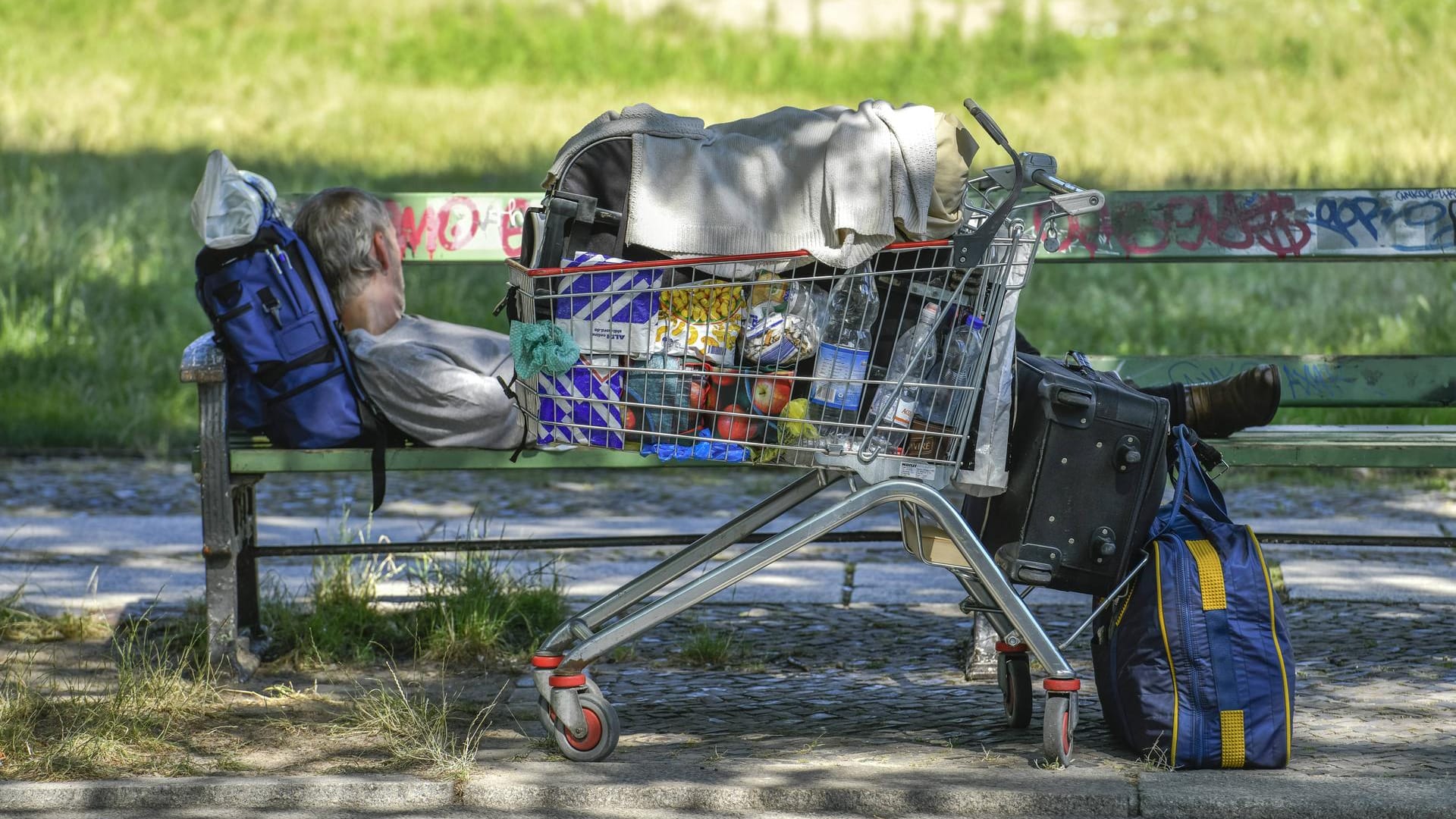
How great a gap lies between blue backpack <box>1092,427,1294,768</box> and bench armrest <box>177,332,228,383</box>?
92.2 inches

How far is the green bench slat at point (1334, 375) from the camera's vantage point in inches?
193

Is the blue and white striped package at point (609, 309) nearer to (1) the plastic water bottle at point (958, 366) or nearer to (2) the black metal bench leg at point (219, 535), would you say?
(1) the plastic water bottle at point (958, 366)

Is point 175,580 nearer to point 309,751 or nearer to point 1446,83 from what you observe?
point 309,751

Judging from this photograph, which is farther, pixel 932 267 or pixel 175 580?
pixel 175 580

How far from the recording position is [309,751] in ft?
12.8

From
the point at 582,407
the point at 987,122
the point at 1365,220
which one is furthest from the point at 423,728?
Result: the point at 1365,220

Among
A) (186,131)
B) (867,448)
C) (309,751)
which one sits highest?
(186,131)

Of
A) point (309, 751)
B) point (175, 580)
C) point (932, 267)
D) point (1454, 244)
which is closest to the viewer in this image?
point (932, 267)

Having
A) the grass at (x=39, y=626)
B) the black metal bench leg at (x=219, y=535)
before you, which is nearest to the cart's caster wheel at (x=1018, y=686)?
the black metal bench leg at (x=219, y=535)

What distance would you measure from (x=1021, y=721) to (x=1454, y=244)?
216 cm

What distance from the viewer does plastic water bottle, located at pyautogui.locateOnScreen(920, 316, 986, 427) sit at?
3596 millimetres

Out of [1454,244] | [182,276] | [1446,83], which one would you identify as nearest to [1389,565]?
[1454,244]

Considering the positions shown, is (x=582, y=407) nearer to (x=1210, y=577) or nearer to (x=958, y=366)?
(x=958, y=366)

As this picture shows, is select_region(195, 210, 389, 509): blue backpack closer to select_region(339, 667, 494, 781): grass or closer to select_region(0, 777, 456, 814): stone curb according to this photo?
select_region(339, 667, 494, 781): grass
